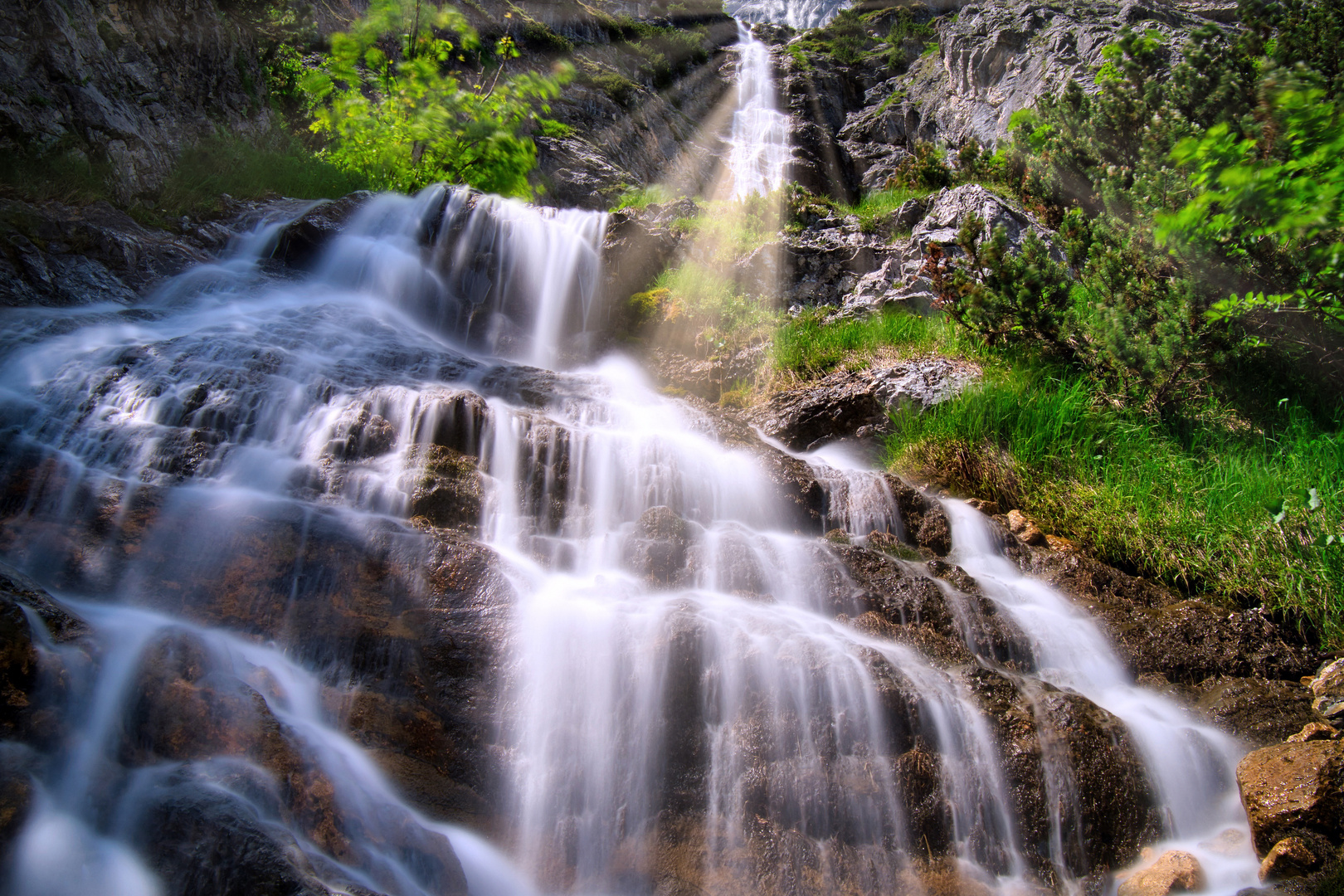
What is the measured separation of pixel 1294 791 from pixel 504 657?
11.2ft

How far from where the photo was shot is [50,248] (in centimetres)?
580

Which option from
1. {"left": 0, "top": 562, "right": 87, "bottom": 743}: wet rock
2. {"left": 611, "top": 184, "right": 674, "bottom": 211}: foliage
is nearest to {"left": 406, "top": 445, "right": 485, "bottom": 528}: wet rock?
{"left": 0, "top": 562, "right": 87, "bottom": 743}: wet rock

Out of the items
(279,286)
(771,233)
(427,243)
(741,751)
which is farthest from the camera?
(771,233)

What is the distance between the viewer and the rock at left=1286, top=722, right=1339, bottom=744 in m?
2.91

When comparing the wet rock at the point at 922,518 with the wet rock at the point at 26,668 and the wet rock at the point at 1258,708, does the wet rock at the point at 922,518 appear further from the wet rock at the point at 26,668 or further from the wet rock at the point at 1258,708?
the wet rock at the point at 26,668

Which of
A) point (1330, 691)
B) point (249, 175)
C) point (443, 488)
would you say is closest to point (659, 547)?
point (443, 488)

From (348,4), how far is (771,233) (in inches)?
413

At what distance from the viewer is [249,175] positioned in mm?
8797

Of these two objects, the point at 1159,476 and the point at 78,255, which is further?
the point at 78,255

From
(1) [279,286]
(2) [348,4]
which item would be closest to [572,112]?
(2) [348,4]

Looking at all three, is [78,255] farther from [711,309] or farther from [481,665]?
[711,309]

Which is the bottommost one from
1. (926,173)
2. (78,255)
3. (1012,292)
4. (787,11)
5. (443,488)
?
(443,488)

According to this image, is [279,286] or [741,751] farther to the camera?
[279,286]

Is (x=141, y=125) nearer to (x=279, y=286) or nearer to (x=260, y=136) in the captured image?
(x=260, y=136)
